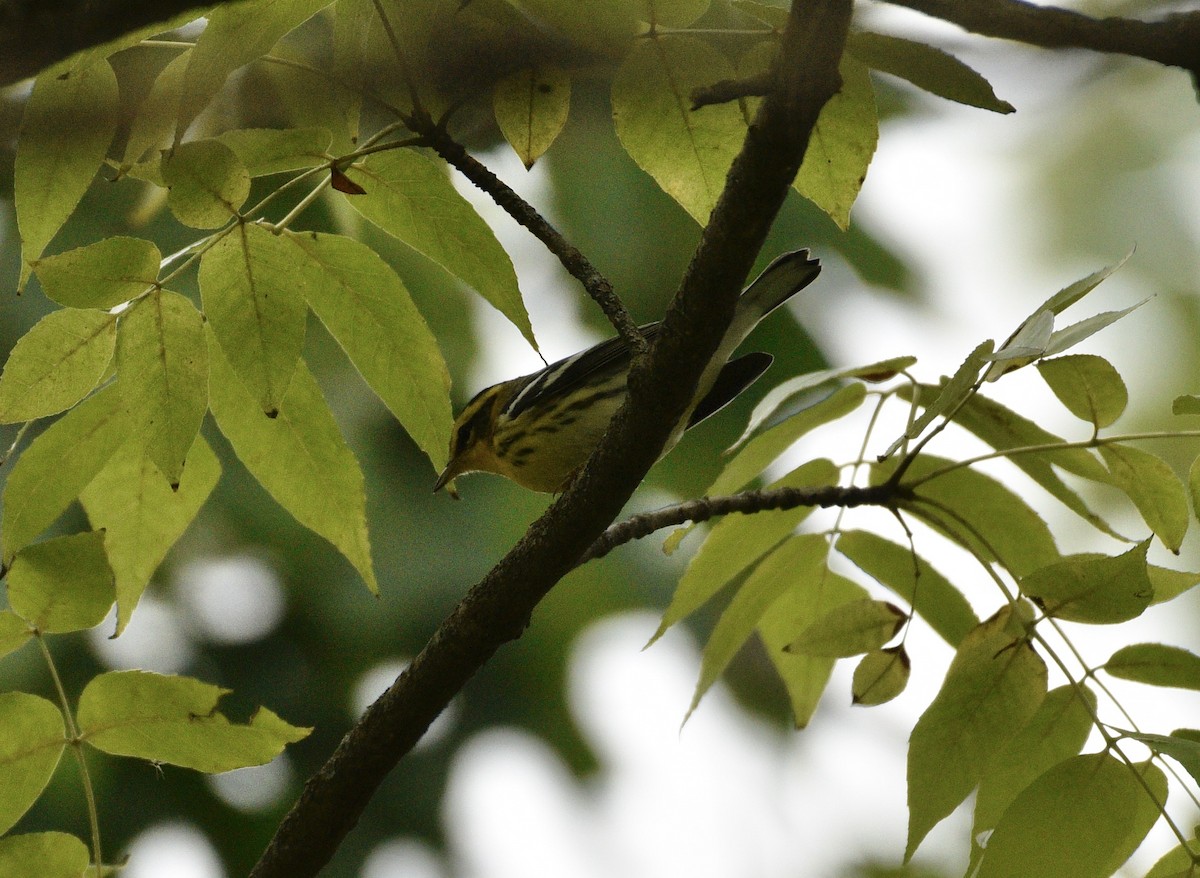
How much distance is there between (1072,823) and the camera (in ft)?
4.44

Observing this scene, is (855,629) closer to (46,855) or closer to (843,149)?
(843,149)

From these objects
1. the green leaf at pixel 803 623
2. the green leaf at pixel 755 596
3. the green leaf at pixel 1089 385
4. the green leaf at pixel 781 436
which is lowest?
the green leaf at pixel 803 623

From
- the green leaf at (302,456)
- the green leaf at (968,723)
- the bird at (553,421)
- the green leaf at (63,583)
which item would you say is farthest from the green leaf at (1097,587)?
the bird at (553,421)

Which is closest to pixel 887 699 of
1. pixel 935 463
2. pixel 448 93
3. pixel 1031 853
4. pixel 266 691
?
pixel 1031 853

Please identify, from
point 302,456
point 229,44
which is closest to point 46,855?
point 302,456

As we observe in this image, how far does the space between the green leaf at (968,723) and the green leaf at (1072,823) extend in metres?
0.07

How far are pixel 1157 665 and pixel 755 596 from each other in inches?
22.3

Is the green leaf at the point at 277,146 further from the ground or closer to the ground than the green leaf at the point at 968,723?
further from the ground

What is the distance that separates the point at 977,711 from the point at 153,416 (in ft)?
3.32

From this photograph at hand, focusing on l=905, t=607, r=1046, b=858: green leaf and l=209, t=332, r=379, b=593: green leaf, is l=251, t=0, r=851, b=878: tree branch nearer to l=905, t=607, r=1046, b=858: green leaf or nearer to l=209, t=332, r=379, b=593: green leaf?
l=209, t=332, r=379, b=593: green leaf

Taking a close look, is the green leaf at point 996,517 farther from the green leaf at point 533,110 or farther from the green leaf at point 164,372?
the green leaf at point 164,372

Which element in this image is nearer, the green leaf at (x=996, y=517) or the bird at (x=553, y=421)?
the green leaf at (x=996, y=517)

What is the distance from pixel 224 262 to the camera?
1379 mm

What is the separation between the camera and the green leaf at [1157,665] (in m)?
1.42
